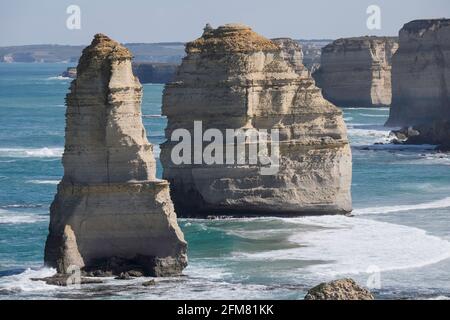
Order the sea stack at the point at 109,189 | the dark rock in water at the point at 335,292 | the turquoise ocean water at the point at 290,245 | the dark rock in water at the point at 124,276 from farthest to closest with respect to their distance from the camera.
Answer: the sea stack at the point at 109,189, the dark rock in water at the point at 124,276, the turquoise ocean water at the point at 290,245, the dark rock in water at the point at 335,292

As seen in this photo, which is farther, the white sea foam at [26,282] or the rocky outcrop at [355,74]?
the rocky outcrop at [355,74]

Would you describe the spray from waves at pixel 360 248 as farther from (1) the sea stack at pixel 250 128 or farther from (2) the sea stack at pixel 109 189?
(2) the sea stack at pixel 109 189

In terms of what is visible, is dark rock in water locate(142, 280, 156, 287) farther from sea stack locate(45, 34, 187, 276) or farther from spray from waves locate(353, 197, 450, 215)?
spray from waves locate(353, 197, 450, 215)

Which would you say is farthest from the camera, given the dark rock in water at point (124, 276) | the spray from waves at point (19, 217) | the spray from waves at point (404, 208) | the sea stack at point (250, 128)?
the spray from waves at point (404, 208)

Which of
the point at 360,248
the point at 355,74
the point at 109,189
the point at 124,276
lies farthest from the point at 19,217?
the point at 355,74

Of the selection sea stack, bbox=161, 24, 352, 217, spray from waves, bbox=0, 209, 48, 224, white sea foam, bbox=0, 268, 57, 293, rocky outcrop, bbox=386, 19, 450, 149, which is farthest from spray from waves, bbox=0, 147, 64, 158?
white sea foam, bbox=0, 268, 57, 293

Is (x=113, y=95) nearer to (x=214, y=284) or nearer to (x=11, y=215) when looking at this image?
(x=214, y=284)

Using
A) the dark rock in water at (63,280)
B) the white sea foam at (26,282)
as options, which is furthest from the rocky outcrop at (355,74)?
the dark rock in water at (63,280)
